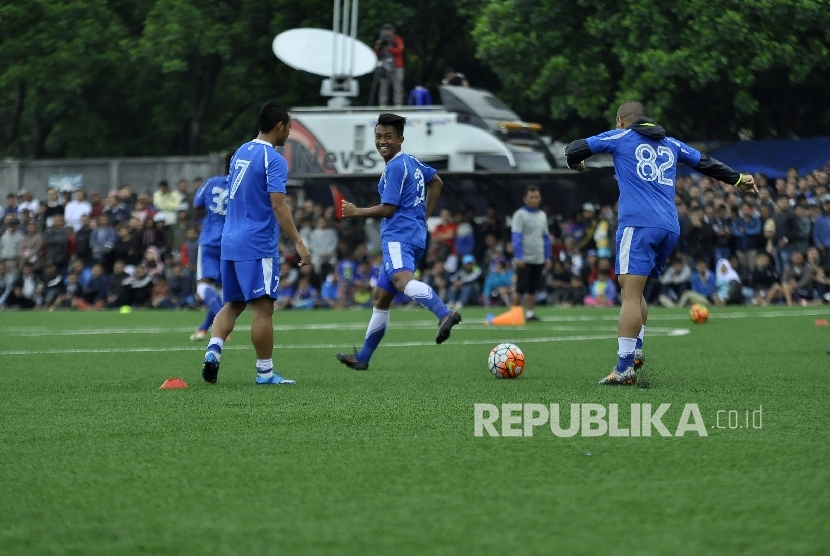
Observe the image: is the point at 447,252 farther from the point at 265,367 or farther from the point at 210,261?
the point at 265,367

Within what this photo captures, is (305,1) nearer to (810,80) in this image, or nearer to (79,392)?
(810,80)

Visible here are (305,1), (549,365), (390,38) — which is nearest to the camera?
(549,365)

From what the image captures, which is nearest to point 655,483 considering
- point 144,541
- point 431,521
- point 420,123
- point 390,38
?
point 431,521

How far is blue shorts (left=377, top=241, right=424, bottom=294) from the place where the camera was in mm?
10320

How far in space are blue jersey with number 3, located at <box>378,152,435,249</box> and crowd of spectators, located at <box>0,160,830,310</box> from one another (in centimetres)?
1371

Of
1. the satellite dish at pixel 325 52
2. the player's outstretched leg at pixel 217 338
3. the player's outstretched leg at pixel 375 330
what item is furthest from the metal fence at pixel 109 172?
the player's outstretched leg at pixel 217 338

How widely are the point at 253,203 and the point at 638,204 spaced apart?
2768mm

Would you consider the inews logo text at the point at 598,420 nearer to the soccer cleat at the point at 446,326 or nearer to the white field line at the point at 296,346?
the soccer cleat at the point at 446,326

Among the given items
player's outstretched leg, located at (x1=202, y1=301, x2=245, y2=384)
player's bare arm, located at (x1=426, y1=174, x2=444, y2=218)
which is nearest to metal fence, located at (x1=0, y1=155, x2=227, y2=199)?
player's bare arm, located at (x1=426, y1=174, x2=444, y2=218)

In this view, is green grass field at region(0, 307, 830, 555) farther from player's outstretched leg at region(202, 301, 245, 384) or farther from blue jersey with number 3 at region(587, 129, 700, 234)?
blue jersey with number 3 at region(587, 129, 700, 234)

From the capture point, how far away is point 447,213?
88.4 ft

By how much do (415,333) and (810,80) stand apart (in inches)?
552

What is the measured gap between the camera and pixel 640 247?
903 centimetres

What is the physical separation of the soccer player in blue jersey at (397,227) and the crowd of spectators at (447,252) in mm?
13700
